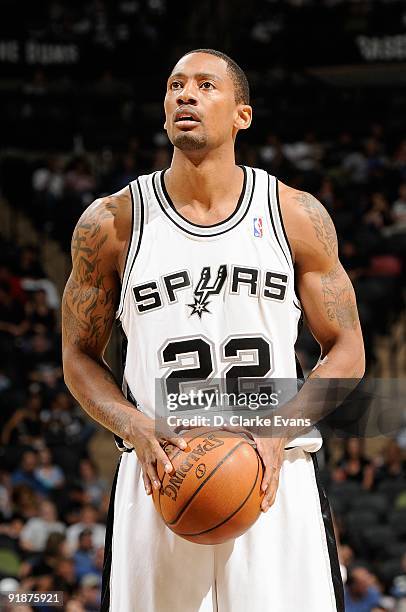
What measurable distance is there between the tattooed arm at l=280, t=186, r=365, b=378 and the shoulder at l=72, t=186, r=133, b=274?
1.69 feet

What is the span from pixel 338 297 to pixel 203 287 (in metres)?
0.47

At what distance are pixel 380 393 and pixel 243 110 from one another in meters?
5.55

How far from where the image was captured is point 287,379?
3510 millimetres

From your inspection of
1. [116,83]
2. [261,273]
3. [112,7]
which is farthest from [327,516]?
[112,7]

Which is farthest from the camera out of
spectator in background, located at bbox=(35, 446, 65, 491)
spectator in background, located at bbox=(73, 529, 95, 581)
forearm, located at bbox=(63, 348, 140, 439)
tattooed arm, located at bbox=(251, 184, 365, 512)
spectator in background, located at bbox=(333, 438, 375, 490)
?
spectator in background, located at bbox=(35, 446, 65, 491)

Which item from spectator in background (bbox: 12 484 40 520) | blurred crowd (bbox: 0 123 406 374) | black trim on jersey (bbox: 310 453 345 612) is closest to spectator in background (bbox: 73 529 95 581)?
spectator in background (bbox: 12 484 40 520)

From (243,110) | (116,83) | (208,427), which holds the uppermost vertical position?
(116,83)

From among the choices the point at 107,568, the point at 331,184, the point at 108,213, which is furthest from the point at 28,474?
the point at 108,213

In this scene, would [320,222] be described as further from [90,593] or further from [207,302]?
[90,593]

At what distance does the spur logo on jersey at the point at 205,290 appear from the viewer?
344 cm

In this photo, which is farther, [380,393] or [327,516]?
[380,393]

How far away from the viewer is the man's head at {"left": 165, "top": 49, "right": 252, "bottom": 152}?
3.47 m

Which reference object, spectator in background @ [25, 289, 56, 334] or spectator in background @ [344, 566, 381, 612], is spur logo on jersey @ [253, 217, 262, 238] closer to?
spectator in background @ [344, 566, 381, 612]

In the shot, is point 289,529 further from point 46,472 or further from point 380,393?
point 46,472
